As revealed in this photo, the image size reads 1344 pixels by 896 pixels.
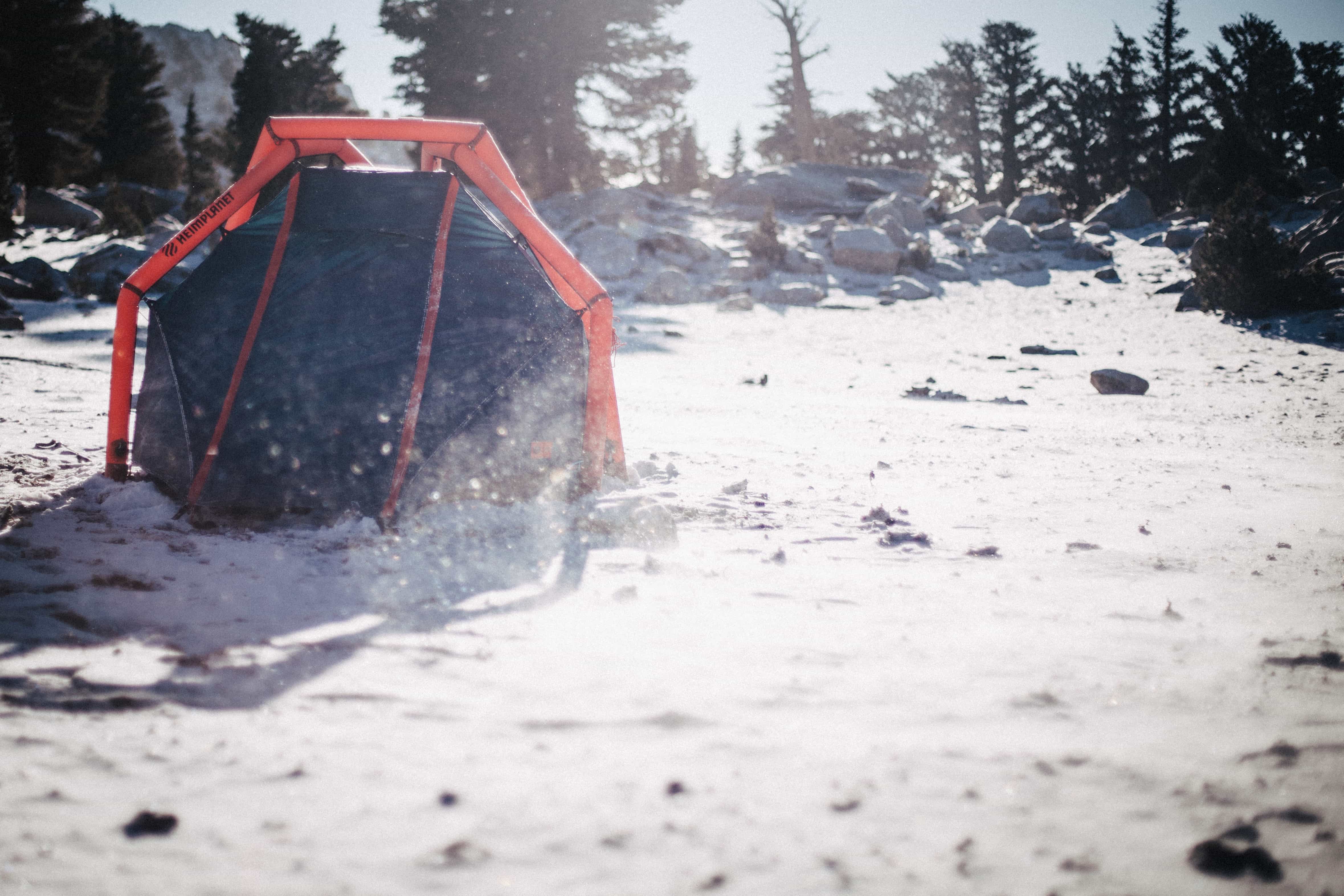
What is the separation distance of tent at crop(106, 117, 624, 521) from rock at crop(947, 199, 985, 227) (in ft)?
67.7

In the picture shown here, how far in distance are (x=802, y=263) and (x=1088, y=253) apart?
7.05 meters

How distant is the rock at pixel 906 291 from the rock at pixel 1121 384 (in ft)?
25.0

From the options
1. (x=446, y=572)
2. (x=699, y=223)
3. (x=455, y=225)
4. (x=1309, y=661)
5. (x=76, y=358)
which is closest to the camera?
(x=1309, y=661)

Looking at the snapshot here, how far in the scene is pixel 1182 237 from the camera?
17109mm

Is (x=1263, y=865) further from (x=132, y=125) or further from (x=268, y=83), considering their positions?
(x=132, y=125)

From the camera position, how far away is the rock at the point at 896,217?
1906 cm

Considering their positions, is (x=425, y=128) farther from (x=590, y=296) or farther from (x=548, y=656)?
(x=548, y=656)

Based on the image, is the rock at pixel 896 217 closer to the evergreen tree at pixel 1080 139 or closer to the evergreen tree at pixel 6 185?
the evergreen tree at pixel 1080 139

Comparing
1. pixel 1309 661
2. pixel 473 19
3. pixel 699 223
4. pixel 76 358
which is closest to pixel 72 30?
pixel 473 19

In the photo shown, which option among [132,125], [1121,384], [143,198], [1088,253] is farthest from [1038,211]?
[132,125]

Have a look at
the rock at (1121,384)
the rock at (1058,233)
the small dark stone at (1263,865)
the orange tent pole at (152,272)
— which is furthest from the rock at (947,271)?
the small dark stone at (1263,865)

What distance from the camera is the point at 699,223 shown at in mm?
20969

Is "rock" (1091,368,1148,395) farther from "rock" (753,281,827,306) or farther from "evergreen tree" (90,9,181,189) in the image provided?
"evergreen tree" (90,9,181,189)

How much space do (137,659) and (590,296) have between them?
249 centimetres
